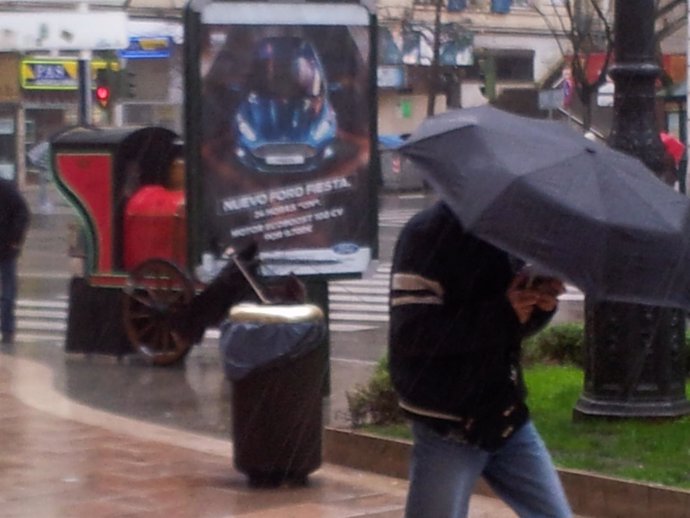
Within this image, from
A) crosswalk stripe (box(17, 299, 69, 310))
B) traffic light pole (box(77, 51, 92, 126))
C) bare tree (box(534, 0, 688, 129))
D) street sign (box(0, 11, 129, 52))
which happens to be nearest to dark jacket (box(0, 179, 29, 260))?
crosswalk stripe (box(17, 299, 69, 310))

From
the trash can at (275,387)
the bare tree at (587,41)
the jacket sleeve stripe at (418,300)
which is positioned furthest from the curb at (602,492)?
the bare tree at (587,41)

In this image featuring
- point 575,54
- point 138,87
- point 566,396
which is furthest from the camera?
point 138,87

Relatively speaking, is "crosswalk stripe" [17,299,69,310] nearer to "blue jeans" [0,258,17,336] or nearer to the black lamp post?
"blue jeans" [0,258,17,336]

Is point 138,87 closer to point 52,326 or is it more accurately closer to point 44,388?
point 52,326

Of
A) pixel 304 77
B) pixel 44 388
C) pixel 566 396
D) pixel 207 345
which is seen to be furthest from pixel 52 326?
pixel 566 396

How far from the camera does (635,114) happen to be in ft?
28.3

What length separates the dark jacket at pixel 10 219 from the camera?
48.4ft

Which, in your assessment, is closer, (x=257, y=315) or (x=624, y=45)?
(x=257, y=315)

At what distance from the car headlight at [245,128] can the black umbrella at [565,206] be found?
605 centimetres

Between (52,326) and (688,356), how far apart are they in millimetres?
8231

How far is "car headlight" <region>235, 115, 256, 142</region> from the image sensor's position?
10828 millimetres

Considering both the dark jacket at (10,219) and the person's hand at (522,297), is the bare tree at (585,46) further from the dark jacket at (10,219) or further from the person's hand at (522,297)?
the person's hand at (522,297)

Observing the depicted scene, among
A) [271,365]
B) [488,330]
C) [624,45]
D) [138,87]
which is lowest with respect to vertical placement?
[138,87]

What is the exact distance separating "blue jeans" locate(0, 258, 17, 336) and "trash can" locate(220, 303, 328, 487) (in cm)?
726
